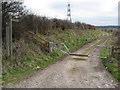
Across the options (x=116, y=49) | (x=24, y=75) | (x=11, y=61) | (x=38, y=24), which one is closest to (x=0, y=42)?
(x=11, y=61)

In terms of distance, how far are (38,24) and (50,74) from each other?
21.7 feet

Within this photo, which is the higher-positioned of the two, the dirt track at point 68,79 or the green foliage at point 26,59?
the green foliage at point 26,59

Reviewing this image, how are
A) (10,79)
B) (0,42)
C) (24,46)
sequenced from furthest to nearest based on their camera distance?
(24,46), (0,42), (10,79)

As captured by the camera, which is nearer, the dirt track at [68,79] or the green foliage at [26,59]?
the dirt track at [68,79]

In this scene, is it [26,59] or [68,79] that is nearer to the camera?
→ [68,79]

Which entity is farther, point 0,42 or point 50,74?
point 0,42

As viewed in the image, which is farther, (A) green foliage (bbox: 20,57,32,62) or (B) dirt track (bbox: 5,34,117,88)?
(A) green foliage (bbox: 20,57,32,62)

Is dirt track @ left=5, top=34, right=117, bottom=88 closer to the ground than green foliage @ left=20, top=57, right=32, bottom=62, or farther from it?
closer to the ground

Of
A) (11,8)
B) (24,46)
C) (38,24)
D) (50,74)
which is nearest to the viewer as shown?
(50,74)

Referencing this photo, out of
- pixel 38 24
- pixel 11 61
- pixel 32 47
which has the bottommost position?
pixel 11 61

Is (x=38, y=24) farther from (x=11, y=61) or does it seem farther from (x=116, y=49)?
(x=116, y=49)

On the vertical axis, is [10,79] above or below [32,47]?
below

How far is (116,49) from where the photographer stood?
27.4ft

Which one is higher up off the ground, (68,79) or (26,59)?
(26,59)
